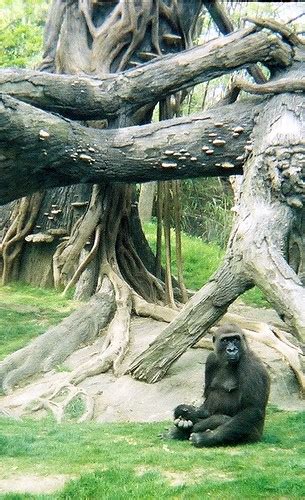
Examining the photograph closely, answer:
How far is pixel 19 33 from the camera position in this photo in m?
19.5

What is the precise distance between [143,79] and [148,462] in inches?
169

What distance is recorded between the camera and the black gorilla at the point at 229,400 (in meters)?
5.95

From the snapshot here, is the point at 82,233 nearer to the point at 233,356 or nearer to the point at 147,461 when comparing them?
the point at 233,356

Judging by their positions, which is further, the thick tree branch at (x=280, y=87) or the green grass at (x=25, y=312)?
the green grass at (x=25, y=312)

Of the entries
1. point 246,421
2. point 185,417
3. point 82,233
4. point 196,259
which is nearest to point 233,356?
point 246,421

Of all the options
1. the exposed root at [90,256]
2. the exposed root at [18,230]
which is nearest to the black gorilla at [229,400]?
the exposed root at [90,256]

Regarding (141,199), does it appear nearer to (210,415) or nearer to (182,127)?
(182,127)

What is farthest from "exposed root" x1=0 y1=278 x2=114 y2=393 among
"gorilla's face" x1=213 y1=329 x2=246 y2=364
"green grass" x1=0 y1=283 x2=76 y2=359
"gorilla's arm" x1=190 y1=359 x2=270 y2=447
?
"gorilla's arm" x1=190 y1=359 x2=270 y2=447

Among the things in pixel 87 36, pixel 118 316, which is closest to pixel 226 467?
pixel 118 316

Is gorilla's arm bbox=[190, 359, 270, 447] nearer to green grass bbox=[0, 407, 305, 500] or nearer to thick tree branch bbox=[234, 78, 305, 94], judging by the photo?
green grass bbox=[0, 407, 305, 500]

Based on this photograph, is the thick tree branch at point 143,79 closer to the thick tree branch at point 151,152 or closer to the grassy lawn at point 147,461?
the thick tree branch at point 151,152

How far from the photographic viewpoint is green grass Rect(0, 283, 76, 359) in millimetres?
9742

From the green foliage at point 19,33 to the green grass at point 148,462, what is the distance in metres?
13.8

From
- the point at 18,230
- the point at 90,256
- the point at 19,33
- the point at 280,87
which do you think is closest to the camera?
the point at 280,87
